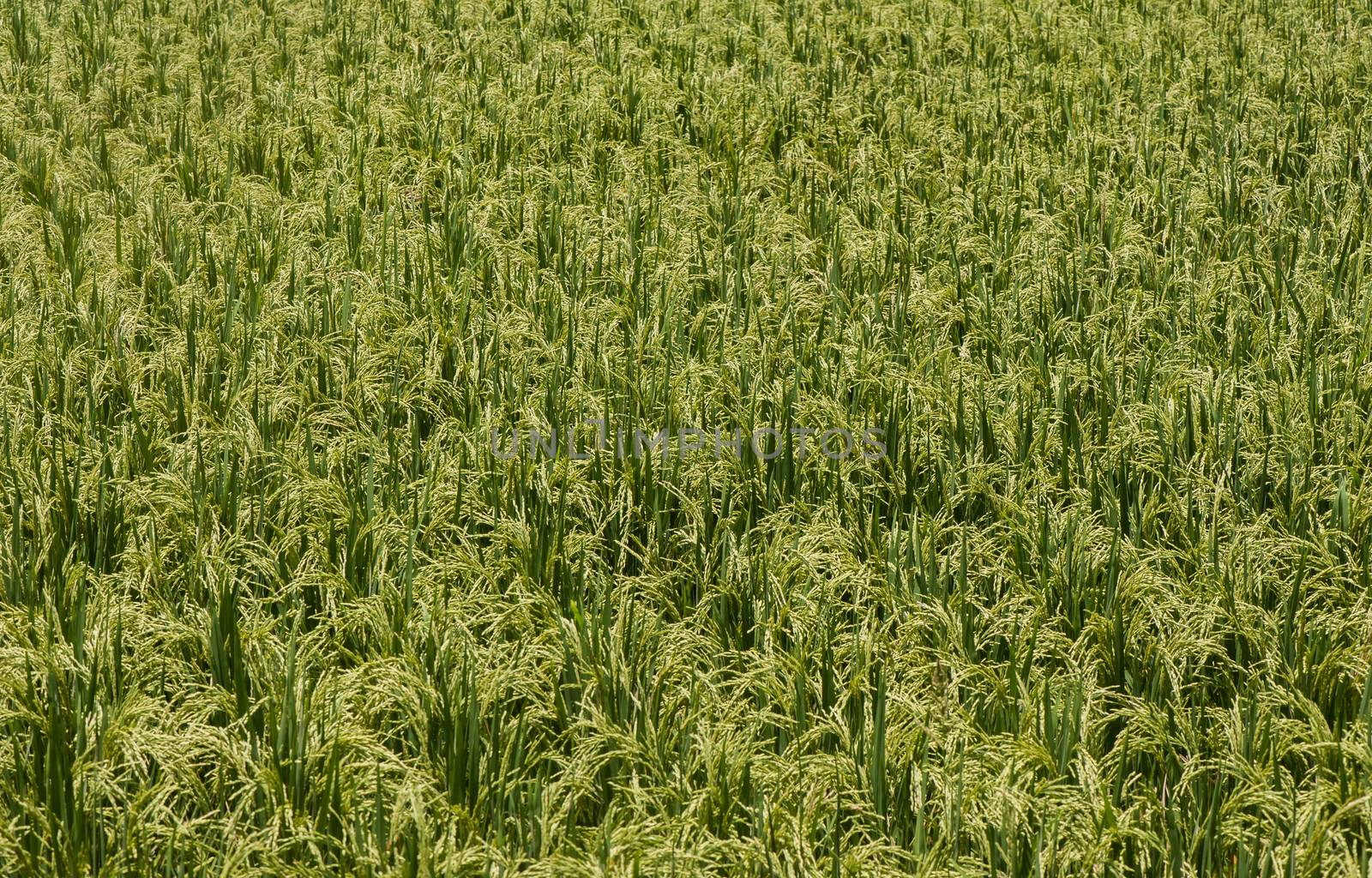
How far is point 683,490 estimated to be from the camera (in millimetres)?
3736

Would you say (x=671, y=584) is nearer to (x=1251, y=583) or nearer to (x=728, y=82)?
(x=1251, y=583)

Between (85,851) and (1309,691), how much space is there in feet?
7.79

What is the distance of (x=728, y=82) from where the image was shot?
7227 millimetres

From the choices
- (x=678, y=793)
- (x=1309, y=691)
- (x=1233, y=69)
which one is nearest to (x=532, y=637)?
(x=678, y=793)

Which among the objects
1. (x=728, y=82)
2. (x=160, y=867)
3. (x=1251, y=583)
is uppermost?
(x=728, y=82)

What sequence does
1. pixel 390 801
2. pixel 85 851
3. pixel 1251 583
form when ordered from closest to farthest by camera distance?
pixel 85 851 → pixel 390 801 → pixel 1251 583

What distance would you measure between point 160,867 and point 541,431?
169cm

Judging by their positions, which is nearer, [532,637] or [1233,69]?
[532,637]

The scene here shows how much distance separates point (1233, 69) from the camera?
24.6ft

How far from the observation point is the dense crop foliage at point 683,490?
102 inches

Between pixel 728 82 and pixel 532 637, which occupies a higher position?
pixel 728 82

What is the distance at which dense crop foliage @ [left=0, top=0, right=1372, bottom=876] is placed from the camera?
2.59m

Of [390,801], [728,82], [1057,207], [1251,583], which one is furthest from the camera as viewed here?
[728,82]

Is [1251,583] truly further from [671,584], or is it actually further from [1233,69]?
[1233,69]
